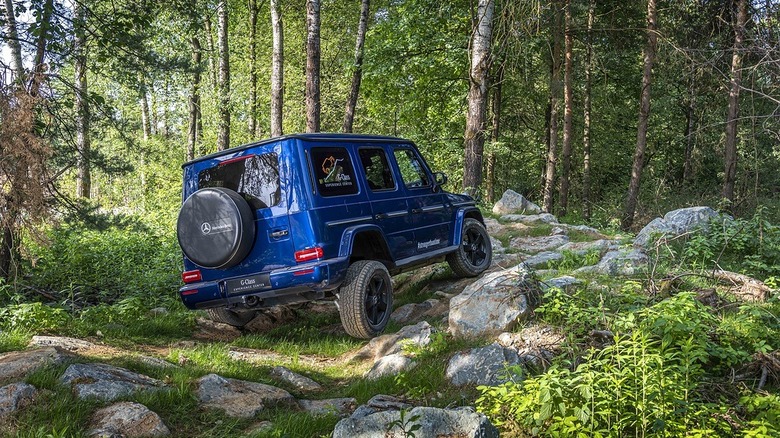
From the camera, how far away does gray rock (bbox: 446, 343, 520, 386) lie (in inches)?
167

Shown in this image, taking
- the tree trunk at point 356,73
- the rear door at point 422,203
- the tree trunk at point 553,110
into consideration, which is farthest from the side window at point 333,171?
the tree trunk at point 553,110

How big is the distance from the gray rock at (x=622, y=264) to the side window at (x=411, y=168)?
2201mm

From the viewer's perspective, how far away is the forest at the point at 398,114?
6.12 meters

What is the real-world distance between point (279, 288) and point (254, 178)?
113 centimetres

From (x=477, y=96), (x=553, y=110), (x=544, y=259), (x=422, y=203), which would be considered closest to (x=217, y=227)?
(x=422, y=203)

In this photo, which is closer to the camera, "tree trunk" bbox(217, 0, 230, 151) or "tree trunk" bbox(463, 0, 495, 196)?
"tree trunk" bbox(463, 0, 495, 196)

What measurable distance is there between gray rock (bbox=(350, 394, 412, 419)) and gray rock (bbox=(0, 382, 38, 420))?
199cm

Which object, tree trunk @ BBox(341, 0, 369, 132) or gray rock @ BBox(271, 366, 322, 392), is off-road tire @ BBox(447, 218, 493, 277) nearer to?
gray rock @ BBox(271, 366, 322, 392)

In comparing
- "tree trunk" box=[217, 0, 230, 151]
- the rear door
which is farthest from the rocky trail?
"tree trunk" box=[217, 0, 230, 151]

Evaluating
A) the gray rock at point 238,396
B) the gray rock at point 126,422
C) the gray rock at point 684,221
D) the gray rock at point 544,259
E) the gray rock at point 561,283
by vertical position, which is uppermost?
the gray rock at point 684,221

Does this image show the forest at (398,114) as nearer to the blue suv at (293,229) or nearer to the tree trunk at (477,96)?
the tree trunk at (477,96)

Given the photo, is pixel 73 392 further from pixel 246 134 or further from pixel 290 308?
pixel 246 134

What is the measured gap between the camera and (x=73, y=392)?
3.79 meters

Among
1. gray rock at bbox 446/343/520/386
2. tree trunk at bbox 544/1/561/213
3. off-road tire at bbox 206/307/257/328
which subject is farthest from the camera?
tree trunk at bbox 544/1/561/213
